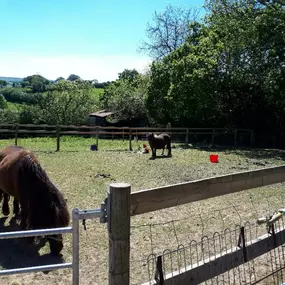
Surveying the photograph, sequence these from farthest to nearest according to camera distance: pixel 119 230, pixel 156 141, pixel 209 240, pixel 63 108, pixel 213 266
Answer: pixel 63 108 < pixel 156 141 < pixel 209 240 < pixel 213 266 < pixel 119 230

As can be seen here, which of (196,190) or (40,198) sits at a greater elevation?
(196,190)

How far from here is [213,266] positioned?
244cm

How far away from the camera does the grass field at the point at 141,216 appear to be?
459 centimetres

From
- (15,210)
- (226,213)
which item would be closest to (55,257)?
(15,210)

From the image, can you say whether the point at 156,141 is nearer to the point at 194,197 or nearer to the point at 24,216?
the point at 24,216

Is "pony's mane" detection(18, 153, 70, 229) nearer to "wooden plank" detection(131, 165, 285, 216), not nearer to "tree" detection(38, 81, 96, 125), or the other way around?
"wooden plank" detection(131, 165, 285, 216)

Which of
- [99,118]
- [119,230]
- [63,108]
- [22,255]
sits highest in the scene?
[63,108]

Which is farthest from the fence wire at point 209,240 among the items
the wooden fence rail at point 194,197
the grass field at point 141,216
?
the wooden fence rail at point 194,197

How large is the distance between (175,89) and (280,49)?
6.06m

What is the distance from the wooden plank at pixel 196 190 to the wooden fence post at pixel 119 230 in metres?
0.24

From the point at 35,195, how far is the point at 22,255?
846 mm

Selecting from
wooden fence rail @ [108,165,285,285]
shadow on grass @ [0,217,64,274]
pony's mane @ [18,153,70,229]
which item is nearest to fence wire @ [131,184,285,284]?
wooden fence rail @ [108,165,285,285]

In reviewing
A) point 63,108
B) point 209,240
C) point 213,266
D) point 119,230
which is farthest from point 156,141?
point 63,108

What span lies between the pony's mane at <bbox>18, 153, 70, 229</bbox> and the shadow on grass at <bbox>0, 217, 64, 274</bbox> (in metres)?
0.49
